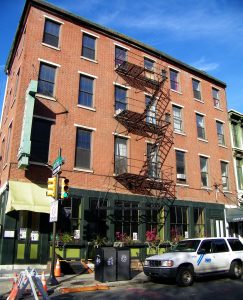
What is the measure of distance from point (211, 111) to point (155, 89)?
20.6 ft

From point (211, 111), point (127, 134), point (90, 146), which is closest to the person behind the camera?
point (90, 146)

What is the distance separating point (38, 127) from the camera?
1798cm

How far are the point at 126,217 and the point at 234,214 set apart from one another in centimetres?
915

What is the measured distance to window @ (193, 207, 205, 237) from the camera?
23.0 m

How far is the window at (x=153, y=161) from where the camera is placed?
21.6m

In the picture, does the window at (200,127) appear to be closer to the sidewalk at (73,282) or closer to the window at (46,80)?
the window at (46,80)

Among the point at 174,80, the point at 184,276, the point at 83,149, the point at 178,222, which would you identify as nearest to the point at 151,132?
the point at 83,149

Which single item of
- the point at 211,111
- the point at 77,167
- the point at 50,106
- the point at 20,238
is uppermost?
the point at 211,111

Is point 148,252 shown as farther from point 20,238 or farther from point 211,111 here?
point 211,111

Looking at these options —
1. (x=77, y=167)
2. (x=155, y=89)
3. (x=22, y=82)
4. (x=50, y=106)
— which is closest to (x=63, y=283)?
(x=77, y=167)

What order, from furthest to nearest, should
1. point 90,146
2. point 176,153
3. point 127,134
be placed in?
point 176,153
point 127,134
point 90,146

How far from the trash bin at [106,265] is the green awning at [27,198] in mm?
3759

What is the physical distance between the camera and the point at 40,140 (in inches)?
704

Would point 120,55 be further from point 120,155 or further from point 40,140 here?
point 40,140
